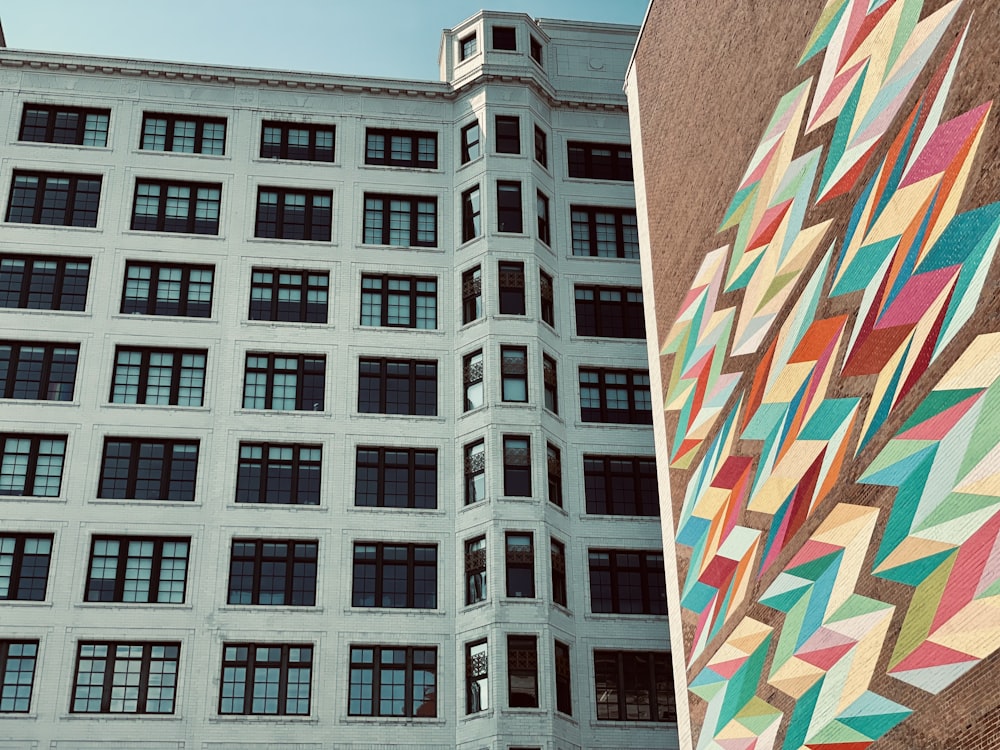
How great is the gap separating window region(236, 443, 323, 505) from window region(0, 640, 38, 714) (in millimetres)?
8025

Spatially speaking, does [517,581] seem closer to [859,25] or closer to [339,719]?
[339,719]

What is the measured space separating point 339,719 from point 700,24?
75.7 feet

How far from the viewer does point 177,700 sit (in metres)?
40.6

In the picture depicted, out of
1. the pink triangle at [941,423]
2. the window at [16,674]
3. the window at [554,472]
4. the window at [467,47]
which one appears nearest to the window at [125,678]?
the window at [16,674]

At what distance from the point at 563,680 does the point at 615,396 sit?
1085cm

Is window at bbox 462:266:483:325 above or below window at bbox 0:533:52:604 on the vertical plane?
above

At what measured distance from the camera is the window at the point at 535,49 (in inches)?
2098

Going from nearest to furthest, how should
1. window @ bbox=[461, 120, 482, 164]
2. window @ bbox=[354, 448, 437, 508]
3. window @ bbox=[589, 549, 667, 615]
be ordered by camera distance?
1. window @ bbox=[589, 549, 667, 615]
2. window @ bbox=[354, 448, 437, 508]
3. window @ bbox=[461, 120, 482, 164]

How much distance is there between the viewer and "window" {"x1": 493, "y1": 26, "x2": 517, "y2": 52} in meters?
52.8

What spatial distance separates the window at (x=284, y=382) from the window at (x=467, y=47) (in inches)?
577

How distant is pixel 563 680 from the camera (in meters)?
41.8

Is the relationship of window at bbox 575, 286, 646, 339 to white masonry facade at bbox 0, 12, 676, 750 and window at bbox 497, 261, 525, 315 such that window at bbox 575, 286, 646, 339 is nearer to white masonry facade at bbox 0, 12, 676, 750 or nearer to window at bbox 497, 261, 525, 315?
white masonry facade at bbox 0, 12, 676, 750

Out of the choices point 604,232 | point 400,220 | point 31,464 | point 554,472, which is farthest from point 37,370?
point 604,232

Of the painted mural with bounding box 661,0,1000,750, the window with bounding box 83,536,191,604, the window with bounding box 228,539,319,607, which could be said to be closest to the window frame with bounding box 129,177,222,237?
the window with bounding box 83,536,191,604
